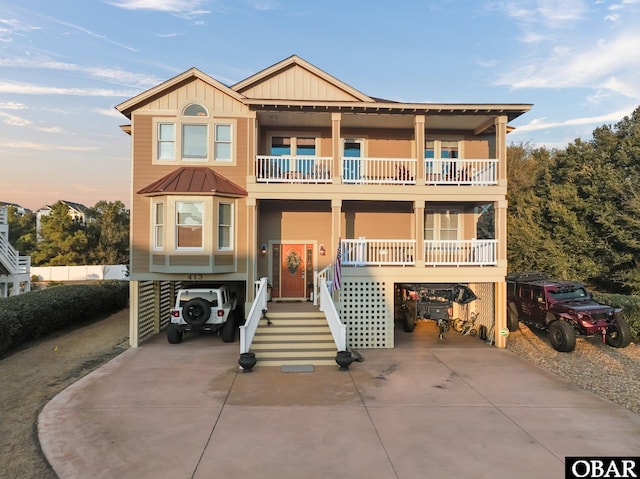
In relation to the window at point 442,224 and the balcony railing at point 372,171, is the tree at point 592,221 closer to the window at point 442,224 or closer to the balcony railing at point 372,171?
the window at point 442,224

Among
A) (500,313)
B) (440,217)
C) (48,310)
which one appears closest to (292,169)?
(440,217)

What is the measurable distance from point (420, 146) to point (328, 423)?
973 cm

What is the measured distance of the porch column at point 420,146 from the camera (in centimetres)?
1377

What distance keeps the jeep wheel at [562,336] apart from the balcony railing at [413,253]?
261cm

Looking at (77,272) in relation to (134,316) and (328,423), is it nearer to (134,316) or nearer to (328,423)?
(134,316)

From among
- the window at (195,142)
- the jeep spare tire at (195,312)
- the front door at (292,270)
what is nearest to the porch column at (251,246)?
the jeep spare tire at (195,312)

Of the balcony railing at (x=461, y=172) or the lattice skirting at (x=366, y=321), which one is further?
the balcony railing at (x=461, y=172)

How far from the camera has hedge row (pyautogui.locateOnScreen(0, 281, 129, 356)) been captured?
476 inches

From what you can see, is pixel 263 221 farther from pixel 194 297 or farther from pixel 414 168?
pixel 414 168

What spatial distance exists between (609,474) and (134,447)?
6.71m

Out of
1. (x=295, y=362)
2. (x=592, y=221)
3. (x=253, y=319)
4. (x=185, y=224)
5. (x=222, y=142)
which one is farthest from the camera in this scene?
(x=592, y=221)

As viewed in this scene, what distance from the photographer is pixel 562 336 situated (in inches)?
477

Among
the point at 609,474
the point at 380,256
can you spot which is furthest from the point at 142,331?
the point at 609,474

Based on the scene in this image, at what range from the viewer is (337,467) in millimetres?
5598
